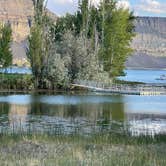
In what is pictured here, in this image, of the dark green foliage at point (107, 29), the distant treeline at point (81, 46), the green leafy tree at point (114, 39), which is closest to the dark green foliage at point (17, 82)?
the distant treeline at point (81, 46)

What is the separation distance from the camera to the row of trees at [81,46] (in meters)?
87.1

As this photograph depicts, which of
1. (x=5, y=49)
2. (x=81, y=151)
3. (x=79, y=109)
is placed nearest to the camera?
(x=81, y=151)

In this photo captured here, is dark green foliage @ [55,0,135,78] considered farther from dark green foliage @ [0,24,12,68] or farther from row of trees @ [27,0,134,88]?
dark green foliage @ [0,24,12,68]

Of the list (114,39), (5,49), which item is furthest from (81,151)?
(114,39)

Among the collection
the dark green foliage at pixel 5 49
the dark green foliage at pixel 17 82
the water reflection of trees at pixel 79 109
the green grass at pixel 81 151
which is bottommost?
the water reflection of trees at pixel 79 109

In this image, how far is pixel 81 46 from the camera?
8794 centimetres

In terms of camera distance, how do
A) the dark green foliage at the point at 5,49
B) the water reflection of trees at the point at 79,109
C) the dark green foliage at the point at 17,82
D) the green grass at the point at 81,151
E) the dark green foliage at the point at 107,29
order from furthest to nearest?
1. the dark green foliage at the point at 107,29
2. the dark green foliage at the point at 5,49
3. the dark green foliage at the point at 17,82
4. the water reflection of trees at the point at 79,109
5. the green grass at the point at 81,151

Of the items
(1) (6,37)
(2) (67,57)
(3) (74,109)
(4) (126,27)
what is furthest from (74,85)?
(3) (74,109)

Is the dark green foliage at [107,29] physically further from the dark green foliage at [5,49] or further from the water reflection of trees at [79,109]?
the water reflection of trees at [79,109]

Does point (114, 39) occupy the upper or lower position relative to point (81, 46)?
upper

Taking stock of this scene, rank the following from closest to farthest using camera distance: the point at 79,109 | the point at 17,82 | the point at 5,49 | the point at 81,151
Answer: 1. the point at 81,151
2. the point at 79,109
3. the point at 17,82
4. the point at 5,49

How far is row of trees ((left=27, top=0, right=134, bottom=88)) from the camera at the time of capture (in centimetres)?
8712

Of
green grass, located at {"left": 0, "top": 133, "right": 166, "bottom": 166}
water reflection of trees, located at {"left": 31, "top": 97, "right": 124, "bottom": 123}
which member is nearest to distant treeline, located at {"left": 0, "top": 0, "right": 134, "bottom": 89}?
water reflection of trees, located at {"left": 31, "top": 97, "right": 124, "bottom": 123}

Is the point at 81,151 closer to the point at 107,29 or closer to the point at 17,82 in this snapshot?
the point at 17,82
